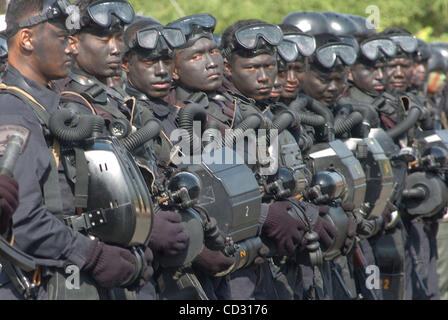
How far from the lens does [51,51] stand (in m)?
5.23

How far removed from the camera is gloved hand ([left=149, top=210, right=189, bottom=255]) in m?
5.79

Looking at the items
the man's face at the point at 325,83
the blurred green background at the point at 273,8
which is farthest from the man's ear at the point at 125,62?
the blurred green background at the point at 273,8

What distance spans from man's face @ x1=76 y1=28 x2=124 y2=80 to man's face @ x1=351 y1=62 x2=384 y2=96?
14.9 ft

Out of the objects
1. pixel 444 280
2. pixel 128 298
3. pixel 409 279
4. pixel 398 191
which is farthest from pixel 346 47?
pixel 128 298

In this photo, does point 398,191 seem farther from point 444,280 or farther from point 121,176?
point 121,176

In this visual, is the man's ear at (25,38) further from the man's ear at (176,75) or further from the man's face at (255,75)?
the man's face at (255,75)

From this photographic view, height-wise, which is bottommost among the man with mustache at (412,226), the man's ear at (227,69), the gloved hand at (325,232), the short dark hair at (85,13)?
the man with mustache at (412,226)

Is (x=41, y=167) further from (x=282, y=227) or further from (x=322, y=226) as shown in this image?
(x=322, y=226)

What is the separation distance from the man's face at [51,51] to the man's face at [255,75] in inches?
111

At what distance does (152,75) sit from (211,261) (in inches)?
51.9

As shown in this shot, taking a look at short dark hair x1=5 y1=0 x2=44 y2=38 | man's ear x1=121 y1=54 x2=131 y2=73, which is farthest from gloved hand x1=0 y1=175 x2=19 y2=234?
man's ear x1=121 y1=54 x2=131 y2=73

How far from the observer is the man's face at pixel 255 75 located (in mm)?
7922

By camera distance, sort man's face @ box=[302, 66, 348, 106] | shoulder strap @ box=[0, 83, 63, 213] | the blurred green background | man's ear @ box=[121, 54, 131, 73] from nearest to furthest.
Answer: shoulder strap @ box=[0, 83, 63, 213] → man's ear @ box=[121, 54, 131, 73] → man's face @ box=[302, 66, 348, 106] → the blurred green background

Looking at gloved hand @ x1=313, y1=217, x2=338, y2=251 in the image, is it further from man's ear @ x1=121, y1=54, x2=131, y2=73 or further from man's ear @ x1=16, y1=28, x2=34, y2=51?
man's ear @ x1=16, y1=28, x2=34, y2=51
